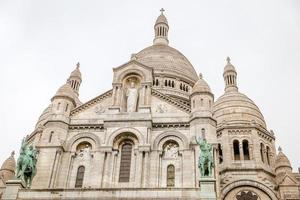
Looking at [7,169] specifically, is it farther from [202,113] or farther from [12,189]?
[202,113]

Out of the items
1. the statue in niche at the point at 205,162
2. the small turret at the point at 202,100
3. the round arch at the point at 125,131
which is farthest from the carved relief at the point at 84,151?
the statue in niche at the point at 205,162

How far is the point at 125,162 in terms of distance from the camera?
97.5ft

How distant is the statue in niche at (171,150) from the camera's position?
2975 cm

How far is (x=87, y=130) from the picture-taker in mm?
31500

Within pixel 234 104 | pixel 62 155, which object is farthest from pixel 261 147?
pixel 62 155

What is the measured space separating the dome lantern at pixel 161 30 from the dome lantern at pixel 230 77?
12.7m

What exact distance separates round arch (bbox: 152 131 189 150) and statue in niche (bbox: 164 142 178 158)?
1.31 ft

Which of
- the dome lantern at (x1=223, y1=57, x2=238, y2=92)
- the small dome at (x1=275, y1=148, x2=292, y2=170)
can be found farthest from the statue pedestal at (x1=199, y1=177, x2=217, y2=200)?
the dome lantern at (x1=223, y1=57, x2=238, y2=92)

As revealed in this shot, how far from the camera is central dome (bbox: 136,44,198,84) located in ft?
164

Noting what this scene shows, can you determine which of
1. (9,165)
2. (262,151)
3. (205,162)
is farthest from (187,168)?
(9,165)

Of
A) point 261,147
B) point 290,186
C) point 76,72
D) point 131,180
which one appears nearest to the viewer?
point 131,180

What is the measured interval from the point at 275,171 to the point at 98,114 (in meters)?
16.7

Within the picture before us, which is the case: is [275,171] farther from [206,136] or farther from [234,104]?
[206,136]

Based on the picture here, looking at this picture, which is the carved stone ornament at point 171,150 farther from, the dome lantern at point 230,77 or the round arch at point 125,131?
the dome lantern at point 230,77
